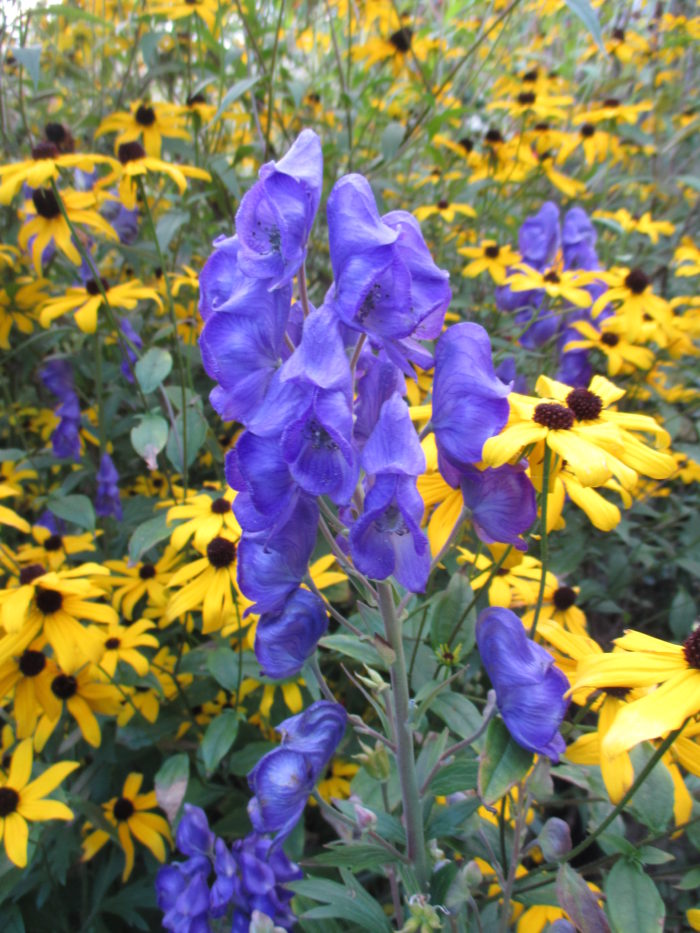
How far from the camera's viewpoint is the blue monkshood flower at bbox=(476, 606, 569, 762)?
106 centimetres

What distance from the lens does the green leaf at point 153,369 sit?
2.16 metres

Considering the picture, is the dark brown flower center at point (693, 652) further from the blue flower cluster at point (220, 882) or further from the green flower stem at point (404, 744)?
the blue flower cluster at point (220, 882)

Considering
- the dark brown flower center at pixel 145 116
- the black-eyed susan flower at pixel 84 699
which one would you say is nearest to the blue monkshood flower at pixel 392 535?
the black-eyed susan flower at pixel 84 699

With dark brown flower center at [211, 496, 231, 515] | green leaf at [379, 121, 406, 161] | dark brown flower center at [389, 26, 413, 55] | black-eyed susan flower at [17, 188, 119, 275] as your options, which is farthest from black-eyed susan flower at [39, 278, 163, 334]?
dark brown flower center at [389, 26, 413, 55]

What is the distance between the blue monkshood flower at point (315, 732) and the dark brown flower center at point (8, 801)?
2.97 ft

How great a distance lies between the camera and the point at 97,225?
8.25 feet

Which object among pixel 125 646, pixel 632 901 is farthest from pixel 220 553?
pixel 632 901

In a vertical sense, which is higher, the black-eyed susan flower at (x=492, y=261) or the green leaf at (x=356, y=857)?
the black-eyed susan flower at (x=492, y=261)

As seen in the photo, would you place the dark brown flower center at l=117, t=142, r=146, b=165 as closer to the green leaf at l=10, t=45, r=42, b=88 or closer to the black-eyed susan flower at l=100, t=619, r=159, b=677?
the green leaf at l=10, t=45, r=42, b=88

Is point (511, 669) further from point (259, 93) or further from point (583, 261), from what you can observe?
point (259, 93)

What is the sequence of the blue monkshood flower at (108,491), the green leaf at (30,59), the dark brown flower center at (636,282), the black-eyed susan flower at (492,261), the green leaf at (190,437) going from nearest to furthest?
the green leaf at (190,437) < the green leaf at (30,59) < the blue monkshood flower at (108,491) < the dark brown flower center at (636,282) < the black-eyed susan flower at (492,261)

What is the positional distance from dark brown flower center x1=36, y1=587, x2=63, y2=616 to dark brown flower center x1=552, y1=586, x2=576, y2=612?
4.54 feet

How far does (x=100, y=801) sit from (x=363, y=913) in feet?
3.86

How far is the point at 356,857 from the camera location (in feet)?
4.12
